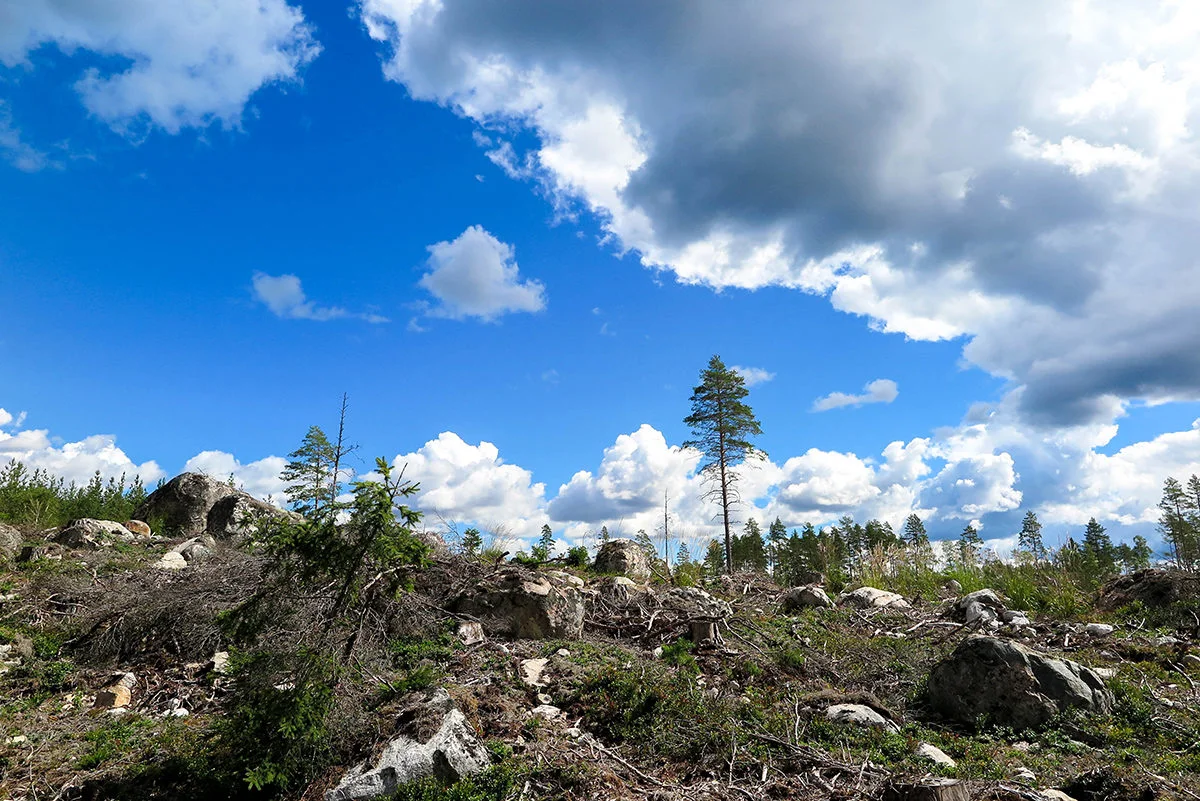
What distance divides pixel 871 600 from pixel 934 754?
7.22 metres

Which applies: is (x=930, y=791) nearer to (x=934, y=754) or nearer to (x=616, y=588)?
(x=934, y=754)

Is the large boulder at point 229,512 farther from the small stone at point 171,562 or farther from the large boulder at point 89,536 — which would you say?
the small stone at point 171,562

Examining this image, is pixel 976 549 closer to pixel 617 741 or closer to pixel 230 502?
pixel 617 741

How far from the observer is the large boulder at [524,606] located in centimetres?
945

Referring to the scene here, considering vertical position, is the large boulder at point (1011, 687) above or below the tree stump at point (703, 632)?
below

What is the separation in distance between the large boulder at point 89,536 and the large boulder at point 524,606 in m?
8.32

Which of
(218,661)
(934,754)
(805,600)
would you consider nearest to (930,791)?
(934,754)

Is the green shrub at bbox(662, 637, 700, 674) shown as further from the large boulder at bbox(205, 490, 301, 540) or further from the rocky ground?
the large boulder at bbox(205, 490, 301, 540)

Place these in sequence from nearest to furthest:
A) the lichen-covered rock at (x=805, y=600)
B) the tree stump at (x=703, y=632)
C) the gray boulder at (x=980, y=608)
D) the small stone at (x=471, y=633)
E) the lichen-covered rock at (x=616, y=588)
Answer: the small stone at (x=471, y=633) < the tree stump at (x=703, y=632) < the lichen-covered rock at (x=616, y=588) < the gray boulder at (x=980, y=608) < the lichen-covered rock at (x=805, y=600)

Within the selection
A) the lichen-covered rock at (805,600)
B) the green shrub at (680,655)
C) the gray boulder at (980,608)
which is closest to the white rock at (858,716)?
the green shrub at (680,655)

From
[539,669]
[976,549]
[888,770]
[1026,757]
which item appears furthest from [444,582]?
[976,549]

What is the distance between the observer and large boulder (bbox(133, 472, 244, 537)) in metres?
17.8

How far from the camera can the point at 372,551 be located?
604 cm

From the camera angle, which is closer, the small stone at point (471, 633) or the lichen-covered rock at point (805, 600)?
the small stone at point (471, 633)
